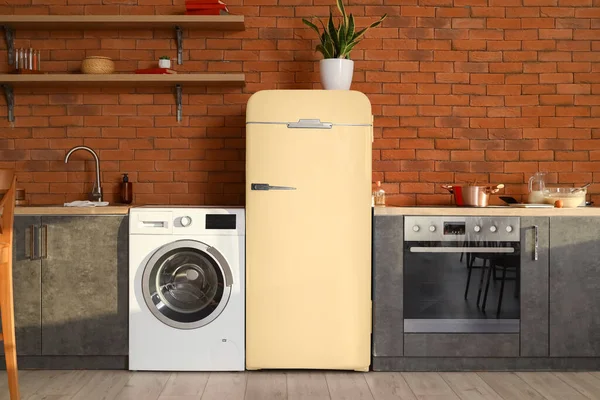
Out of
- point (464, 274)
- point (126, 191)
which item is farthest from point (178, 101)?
point (464, 274)

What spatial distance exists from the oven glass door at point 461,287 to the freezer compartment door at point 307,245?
0.26 meters

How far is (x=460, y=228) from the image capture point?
3.57 m

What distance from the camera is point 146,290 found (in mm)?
3529

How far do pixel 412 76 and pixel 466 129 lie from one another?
48 centimetres

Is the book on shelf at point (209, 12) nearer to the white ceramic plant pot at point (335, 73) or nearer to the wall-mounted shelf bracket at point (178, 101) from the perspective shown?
the wall-mounted shelf bracket at point (178, 101)

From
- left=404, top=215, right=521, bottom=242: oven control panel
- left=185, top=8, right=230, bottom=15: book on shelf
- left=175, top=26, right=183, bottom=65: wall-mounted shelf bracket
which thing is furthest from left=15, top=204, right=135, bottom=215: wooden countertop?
left=404, top=215, right=521, bottom=242: oven control panel

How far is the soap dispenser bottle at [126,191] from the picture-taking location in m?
4.06

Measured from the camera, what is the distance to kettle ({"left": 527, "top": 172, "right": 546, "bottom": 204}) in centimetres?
391

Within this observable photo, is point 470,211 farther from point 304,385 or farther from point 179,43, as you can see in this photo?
point 179,43

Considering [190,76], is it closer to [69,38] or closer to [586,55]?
[69,38]

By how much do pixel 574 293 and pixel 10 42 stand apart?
3.62 meters

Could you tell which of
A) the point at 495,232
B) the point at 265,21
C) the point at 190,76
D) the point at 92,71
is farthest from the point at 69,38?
the point at 495,232

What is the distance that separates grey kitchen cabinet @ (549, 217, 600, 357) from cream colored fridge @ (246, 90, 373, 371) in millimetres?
1004

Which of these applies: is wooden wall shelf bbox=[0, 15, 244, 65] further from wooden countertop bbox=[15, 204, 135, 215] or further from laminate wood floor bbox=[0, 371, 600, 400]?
laminate wood floor bbox=[0, 371, 600, 400]
